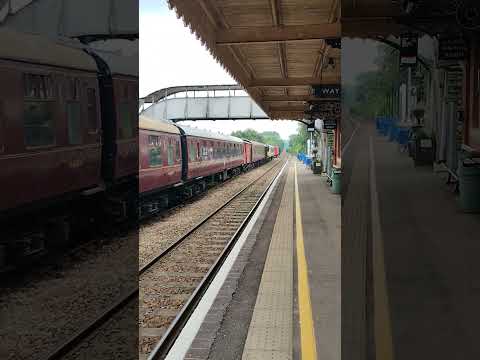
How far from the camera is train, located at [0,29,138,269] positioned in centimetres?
276

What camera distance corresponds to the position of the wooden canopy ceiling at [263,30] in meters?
5.66

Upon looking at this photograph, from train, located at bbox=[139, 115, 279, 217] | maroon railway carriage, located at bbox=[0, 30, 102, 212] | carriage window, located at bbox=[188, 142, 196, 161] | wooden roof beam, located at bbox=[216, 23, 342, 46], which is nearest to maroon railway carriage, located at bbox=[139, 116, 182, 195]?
train, located at bbox=[139, 115, 279, 217]

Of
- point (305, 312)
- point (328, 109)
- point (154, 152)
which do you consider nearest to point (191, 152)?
point (154, 152)

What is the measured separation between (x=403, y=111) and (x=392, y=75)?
0.63 ft

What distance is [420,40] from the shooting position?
2.15 m

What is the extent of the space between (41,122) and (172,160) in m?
6.05

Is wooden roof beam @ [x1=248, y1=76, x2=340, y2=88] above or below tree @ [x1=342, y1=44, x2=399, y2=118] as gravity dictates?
above

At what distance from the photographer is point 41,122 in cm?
305

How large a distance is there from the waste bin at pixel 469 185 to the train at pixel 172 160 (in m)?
5.01

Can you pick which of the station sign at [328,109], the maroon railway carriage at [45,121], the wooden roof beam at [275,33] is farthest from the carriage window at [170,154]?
the maroon railway carriage at [45,121]

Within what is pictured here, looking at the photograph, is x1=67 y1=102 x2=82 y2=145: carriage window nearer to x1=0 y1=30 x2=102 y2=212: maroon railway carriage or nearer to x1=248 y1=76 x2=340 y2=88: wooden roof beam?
x1=0 y1=30 x2=102 y2=212: maroon railway carriage

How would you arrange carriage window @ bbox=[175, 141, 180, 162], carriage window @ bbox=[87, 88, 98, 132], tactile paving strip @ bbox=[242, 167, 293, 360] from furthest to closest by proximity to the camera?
carriage window @ bbox=[175, 141, 180, 162], carriage window @ bbox=[87, 88, 98, 132], tactile paving strip @ bbox=[242, 167, 293, 360]

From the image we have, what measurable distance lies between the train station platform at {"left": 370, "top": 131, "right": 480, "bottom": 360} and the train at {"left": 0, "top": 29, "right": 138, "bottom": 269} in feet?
5.65

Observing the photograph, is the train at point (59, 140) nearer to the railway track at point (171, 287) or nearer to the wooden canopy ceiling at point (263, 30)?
the railway track at point (171, 287)
